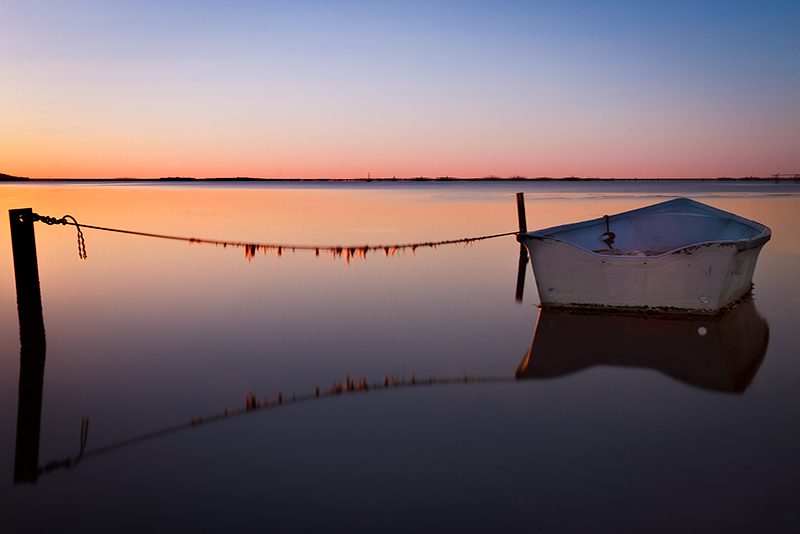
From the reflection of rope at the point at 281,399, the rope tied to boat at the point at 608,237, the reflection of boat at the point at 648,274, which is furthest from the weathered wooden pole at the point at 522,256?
the reflection of rope at the point at 281,399

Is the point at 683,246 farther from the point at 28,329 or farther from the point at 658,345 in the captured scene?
the point at 28,329

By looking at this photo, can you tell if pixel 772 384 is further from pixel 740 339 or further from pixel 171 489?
pixel 171 489

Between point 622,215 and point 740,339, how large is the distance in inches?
190

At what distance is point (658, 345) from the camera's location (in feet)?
29.3

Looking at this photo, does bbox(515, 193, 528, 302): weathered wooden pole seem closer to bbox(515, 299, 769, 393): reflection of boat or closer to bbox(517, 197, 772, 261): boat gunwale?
bbox(517, 197, 772, 261): boat gunwale

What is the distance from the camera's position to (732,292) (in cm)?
1050

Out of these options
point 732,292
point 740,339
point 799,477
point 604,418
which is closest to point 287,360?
point 604,418

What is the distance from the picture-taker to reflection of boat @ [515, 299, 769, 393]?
7.96m

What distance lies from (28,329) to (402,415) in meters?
6.28

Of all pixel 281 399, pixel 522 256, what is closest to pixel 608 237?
pixel 522 256

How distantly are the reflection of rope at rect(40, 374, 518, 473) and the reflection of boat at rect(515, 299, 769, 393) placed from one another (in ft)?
3.50

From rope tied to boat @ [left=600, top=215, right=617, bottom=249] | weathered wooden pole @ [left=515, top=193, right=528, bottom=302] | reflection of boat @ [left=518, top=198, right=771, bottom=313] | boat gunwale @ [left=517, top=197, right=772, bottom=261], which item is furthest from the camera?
weathered wooden pole @ [left=515, top=193, right=528, bottom=302]

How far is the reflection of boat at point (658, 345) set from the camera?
314 inches

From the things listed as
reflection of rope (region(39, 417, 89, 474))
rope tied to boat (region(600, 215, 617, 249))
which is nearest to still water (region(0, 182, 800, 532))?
reflection of rope (region(39, 417, 89, 474))
